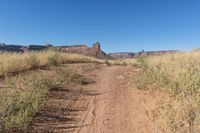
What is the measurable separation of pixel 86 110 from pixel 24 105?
171 centimetres

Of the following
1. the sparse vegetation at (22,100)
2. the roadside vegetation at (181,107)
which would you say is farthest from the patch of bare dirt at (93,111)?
the roadside vegetation at (181,107)

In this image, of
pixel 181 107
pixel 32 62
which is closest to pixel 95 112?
pixel 181 107

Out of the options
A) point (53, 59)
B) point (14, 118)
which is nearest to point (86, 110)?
point (14, 118)

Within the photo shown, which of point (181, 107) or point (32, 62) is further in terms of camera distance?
point (32, 62)

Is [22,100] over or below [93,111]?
over

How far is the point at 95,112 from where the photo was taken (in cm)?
702

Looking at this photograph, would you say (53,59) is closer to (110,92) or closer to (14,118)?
(110,92)

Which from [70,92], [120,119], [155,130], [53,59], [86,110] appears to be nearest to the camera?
[155,130]

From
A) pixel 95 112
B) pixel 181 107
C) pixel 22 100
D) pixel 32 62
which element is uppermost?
pixel 32 62

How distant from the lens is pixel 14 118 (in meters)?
5.56

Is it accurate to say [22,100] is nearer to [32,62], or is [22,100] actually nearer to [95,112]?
[95,112]

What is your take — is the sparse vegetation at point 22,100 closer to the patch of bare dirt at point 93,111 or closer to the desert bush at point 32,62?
the patch of bare dirt at point 93,111

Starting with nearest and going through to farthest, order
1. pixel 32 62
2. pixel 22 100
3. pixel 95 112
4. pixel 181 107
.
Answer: pixel 181 107
pixel 22 100
pixel 95 112
pixel 32 62

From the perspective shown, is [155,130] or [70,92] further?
[70,92]
